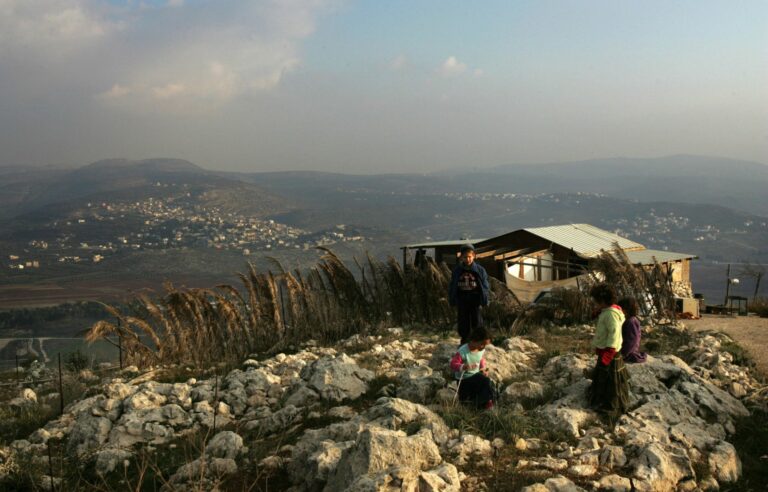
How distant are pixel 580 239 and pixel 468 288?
1392 centimetres

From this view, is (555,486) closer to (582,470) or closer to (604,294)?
(582,470)

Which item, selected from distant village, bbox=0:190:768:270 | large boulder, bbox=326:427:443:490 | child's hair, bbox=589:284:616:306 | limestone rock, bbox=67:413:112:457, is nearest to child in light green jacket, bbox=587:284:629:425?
child's hair, bbox=589:284:616:306

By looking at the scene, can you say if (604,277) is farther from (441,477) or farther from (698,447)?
(441,477)

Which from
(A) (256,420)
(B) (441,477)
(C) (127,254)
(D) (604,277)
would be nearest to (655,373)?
(B) (441,477)

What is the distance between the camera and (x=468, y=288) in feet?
25.6

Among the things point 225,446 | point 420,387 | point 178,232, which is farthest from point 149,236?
point 225,446

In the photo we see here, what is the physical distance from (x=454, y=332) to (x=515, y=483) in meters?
6.99

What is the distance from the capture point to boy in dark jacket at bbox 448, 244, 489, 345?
25.4 feet

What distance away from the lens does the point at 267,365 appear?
328 inches

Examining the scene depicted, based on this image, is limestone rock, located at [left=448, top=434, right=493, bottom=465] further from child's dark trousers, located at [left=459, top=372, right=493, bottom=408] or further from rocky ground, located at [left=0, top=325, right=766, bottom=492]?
child's dark trousers, located at [left=459, top=372, right=493, bottom=408]

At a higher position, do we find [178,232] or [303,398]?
[303,398]

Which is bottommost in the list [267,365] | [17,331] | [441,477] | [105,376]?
[17,331]

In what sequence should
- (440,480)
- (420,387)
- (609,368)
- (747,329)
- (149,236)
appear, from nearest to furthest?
(440,480) → (609,368) → (420,387) → (747,329) → (149,236)

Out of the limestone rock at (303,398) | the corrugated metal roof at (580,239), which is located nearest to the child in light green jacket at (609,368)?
the limestone rock at (303,398)
